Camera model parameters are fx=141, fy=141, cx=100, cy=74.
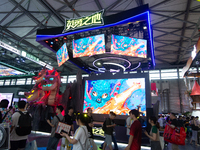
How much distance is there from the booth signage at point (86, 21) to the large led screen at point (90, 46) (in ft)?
2.20

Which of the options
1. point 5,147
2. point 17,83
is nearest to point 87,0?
point 5,147

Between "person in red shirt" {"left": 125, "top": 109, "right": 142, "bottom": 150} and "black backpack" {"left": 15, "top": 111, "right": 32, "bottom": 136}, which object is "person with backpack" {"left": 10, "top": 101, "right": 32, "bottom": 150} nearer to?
"black backpack" {"left": 15, "top": 111, "right": 32, "bottom": 136}

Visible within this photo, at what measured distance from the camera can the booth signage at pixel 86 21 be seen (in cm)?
607

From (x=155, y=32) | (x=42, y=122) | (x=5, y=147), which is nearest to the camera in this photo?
(x=5, y=147)

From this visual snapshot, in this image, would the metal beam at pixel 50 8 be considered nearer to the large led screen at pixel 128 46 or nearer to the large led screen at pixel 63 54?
the large led screen at pixel 63 54

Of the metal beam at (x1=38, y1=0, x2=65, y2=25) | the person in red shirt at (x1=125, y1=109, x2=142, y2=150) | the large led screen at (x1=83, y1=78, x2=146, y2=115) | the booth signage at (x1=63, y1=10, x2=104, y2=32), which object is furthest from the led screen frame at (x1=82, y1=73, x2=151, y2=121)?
the person in red shirt at (x1=125, y1=109, x2=142, y2=150)

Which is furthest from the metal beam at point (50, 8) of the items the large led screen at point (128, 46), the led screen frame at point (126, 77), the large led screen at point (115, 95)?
the large led screen at point (128, 46)

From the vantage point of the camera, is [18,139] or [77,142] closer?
[77,142]

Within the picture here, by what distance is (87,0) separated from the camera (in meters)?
8.05

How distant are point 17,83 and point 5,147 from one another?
26841 millimetres

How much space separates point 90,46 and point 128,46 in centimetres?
179

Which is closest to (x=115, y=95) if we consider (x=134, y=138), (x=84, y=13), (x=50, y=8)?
(x=84, y=13)

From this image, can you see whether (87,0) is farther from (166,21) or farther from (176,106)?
(176,106)

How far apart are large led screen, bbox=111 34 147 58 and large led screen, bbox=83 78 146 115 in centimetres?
282
